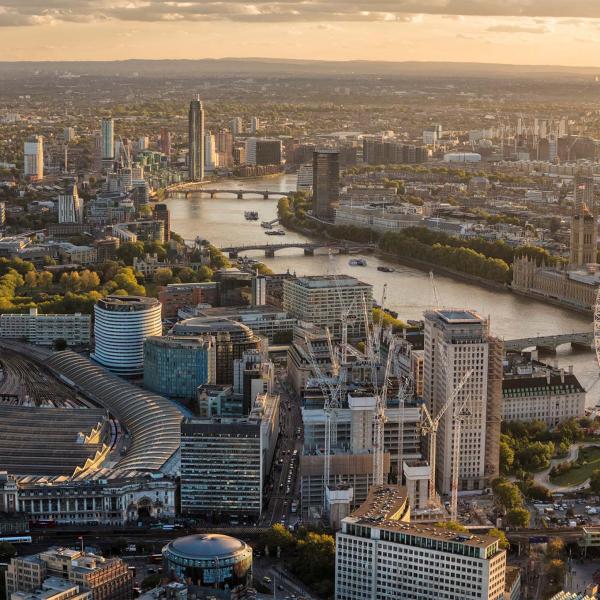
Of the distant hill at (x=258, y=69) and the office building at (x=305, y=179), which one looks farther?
the distant hill at (x=258, y=69)

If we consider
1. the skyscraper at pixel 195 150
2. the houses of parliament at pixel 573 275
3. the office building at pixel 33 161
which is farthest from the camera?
the skyscraper at pixel 195 150

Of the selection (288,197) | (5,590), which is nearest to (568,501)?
(5,590)

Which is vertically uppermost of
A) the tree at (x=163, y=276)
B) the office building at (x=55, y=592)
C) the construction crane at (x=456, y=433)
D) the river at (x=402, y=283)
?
the construction crane at (x=456, y=433)

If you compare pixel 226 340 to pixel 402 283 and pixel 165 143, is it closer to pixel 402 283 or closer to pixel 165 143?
pixel 402 283

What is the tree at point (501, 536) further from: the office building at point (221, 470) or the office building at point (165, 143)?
the office building at point (165, 143)

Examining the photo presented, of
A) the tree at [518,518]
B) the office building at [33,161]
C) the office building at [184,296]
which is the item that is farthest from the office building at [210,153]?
the tree at [518,518]

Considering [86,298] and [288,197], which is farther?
[288,197]

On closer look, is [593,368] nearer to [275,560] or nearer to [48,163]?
[275,560]
